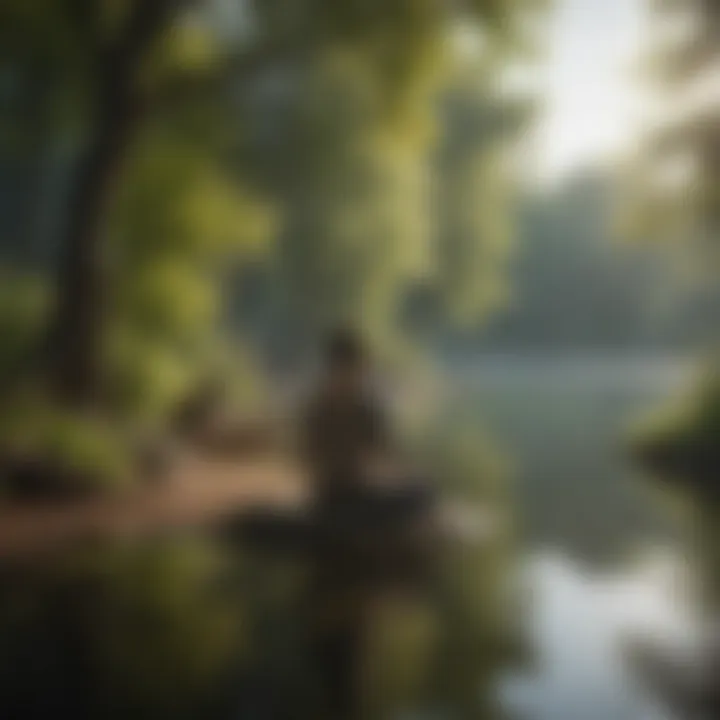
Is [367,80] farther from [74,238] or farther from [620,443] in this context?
[620,443]

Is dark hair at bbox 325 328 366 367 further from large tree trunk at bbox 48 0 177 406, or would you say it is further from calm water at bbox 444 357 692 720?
large tree trunk at bbox 48 0 177 406

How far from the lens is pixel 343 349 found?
1341 millimetres

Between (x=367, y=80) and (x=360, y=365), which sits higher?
(x=367, y=80)

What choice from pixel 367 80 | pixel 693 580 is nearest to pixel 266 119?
pixel 367 80

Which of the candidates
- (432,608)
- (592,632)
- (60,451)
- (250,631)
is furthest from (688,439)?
(60,451)

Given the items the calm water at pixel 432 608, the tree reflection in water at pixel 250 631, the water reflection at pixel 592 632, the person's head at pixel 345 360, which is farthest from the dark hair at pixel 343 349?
the water reflection at pixel 592 632

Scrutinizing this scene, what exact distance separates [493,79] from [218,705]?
85cm

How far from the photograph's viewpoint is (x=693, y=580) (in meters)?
1.29

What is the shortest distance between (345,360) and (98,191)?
40 cm

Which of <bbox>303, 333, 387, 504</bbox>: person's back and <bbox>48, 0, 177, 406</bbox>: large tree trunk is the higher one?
<bbox>48, 0, 177, 406</bbox>: large tree trunk

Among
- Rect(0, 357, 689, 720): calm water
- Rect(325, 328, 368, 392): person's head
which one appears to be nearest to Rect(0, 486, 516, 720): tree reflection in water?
Rect(0, 357, 689, 720): calm water

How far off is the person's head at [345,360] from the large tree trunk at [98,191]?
303 millimetres

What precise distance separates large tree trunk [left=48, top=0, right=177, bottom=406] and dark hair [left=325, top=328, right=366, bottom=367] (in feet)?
0.99

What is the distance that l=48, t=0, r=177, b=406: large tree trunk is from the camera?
4.55 feet
